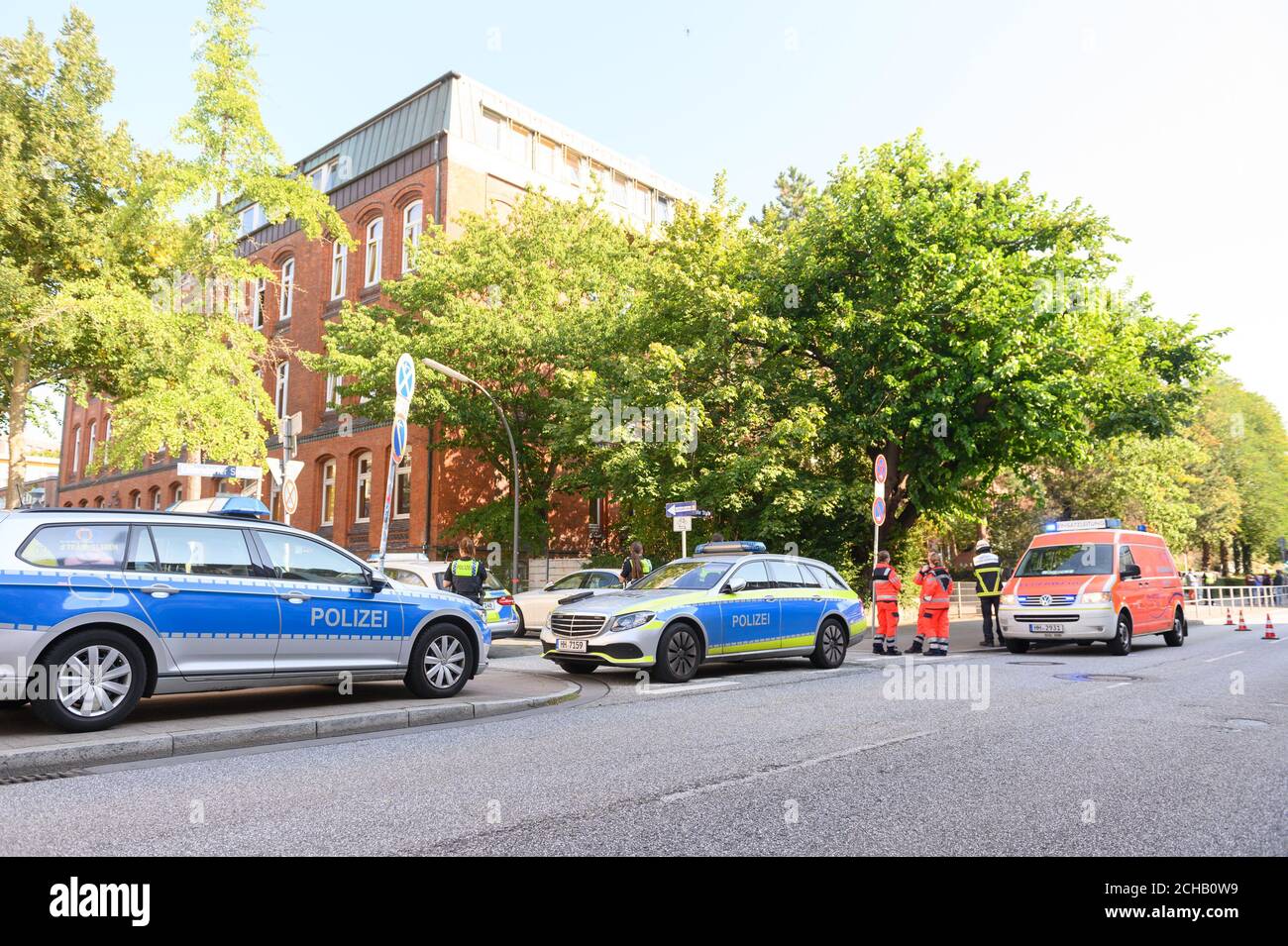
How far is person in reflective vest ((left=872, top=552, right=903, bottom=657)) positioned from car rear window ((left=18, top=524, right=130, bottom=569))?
1127 centimetres

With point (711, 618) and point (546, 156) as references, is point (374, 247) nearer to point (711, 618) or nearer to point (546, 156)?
point (546, 156)

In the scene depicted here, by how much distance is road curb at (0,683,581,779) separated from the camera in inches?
251

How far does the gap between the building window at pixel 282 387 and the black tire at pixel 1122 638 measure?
113 ft

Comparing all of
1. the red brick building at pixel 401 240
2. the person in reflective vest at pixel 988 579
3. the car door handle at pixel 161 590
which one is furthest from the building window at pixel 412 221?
the car door handle at pixel 161 590

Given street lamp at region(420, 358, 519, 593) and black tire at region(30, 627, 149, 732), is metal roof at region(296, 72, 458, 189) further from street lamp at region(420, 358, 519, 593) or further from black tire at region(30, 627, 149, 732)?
black tire at region(30, 627, 149, 732)

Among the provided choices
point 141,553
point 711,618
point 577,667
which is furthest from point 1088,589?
point 141,553

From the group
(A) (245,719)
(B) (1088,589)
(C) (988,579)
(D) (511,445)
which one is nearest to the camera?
(A) (245,719)

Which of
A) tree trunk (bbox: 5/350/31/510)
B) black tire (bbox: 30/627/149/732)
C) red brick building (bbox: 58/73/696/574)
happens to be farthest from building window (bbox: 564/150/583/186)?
black tire (bbox: 30/627/149/732)

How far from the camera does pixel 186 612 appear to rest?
7684 mm

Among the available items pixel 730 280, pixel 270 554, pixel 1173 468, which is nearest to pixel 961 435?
pixel 730 280

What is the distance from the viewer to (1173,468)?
144 feet

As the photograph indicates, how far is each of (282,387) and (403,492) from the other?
→ 10895mm

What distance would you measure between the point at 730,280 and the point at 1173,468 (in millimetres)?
30838
